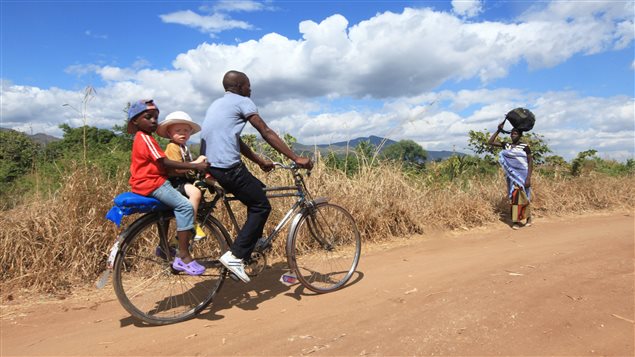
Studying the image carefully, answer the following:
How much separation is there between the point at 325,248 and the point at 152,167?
209cm

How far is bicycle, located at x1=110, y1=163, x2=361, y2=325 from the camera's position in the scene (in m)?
3.57

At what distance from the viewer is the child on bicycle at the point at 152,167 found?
337 cm

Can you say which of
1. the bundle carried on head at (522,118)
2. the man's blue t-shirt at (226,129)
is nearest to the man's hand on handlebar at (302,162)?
the man's blue t-shirt at (226,129)

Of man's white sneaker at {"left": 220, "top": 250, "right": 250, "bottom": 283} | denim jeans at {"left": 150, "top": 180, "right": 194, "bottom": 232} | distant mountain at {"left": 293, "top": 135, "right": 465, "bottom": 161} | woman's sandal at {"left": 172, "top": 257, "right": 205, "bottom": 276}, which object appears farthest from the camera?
distant mountain at {"left": 293, "top": 135, "right": 465, "bottom": 161}

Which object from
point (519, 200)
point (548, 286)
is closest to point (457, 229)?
point (519, 200)

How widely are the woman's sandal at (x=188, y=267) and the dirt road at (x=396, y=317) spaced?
1.53 feet

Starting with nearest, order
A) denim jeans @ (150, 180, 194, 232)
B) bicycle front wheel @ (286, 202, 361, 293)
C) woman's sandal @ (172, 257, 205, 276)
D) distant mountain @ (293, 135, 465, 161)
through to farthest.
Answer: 1. denim jeans @ (150, 180, 194, 232)
2. woman's sandal @ (172, 257, 205, 276)
3. bicycle front wheel @ (286, 202, 361, 293)
4. distant mountain @ (293, 135, 465, 161)

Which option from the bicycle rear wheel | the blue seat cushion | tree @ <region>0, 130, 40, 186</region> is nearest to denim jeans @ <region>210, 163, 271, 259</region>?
the bicycle rear wheel

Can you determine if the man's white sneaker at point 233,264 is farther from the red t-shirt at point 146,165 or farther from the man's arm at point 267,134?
the man's arm at point 267,134

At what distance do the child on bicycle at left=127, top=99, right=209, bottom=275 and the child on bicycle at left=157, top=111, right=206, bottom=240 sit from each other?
0.11 m

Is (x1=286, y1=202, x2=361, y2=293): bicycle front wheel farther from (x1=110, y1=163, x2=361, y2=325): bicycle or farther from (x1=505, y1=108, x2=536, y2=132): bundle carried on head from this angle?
(x1=505, y1=108, x2=536, y2=132): bundle carried on head

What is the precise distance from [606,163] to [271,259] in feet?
43.4

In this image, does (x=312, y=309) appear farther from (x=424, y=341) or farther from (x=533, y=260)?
(x=533, y=260)

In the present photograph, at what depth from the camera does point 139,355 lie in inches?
118
